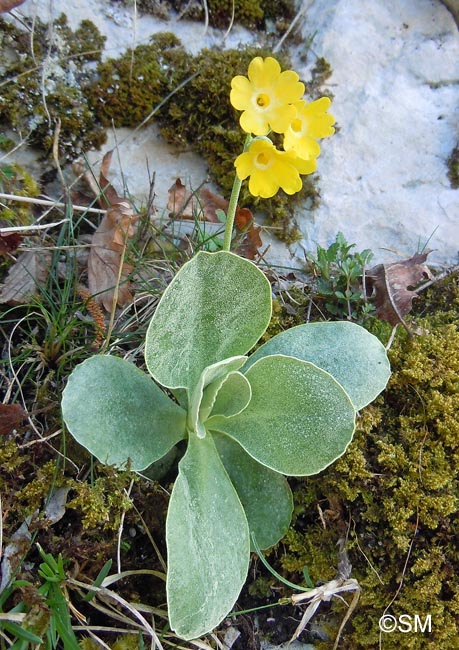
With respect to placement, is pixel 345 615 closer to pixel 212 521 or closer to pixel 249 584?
pixel 249 584

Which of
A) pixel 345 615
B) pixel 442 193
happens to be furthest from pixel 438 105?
pixel 345 615

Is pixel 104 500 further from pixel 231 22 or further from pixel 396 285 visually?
pixel 231 22

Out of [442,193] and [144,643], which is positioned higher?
[442,193]

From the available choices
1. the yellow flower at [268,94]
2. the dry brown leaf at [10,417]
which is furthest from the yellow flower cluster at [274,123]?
the dry brown leaf at [10,417]

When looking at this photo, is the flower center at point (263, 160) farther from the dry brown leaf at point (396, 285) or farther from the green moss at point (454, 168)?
the green moss at point (454, 168)

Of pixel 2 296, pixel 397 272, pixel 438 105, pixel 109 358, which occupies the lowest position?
pixel 2 296

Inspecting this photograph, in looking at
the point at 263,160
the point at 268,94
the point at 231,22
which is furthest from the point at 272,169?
the point at 231,22

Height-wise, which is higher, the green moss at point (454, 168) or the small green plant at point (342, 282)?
the green moss at point (454, 168)
